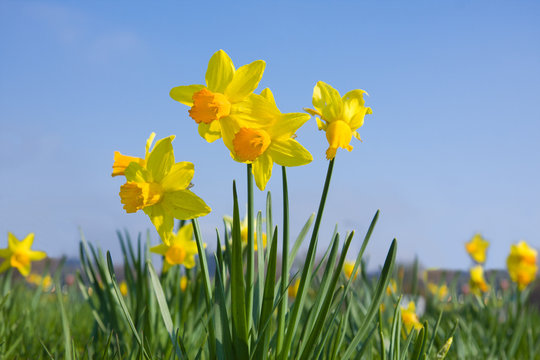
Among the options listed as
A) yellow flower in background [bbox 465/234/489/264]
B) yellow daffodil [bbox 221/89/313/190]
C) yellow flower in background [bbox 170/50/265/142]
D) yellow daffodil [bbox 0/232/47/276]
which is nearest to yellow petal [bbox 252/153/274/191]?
yellow daffodil [bbox 221/89/313/190]

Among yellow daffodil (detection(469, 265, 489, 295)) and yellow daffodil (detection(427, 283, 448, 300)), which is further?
yellow daffodil (detection(469, 265, 489, 295))

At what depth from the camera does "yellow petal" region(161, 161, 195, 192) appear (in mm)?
1212

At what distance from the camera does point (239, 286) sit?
1268 mm

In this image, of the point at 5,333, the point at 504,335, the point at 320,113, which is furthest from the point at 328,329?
the point at 504,335

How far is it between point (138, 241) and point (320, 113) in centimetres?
141

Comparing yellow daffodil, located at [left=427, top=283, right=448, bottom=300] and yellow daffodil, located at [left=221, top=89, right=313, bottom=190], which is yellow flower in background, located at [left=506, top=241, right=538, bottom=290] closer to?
yellow daffodil, located at [left=427, top=283, right=448, bottom=300]

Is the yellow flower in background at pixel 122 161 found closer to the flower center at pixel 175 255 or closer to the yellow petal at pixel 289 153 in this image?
the yellow petal at pixel 289 153

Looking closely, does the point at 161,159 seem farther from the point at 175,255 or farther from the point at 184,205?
the point at 175,255

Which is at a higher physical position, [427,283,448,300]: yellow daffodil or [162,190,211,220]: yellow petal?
[162,190,211,220]: yellow petal

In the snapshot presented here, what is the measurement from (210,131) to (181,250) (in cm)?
111

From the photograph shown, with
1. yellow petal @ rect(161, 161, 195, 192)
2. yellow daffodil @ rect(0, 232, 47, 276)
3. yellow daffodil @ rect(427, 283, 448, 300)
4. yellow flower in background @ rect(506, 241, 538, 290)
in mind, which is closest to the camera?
yellow petal @ rect(161, 161, 195, 192)

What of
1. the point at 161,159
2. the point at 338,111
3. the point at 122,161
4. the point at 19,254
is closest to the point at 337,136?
the point at 338,111

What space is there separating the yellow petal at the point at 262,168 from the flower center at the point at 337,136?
14 centimetres

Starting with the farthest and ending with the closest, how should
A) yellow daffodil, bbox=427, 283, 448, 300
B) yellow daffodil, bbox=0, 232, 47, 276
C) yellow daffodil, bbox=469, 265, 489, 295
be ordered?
yellow daffodil, bbox=469, 265, 489, 295 < yellow daffodil, bbox=427, 283, 448, 300 < yellow daffodil, bbox=0, 232, 47, 276
